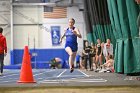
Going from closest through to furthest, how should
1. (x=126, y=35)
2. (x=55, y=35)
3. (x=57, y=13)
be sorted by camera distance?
1. (x=126, y=35)
2. (x=55, y=35)
3. (x=57, y=13)

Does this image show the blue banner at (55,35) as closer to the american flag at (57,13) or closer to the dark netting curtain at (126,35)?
the american flag at (57,13)

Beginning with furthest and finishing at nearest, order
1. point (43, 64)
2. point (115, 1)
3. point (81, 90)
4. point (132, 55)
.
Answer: point (43, 64) → point (115, 1) → point (132, 55) → point (81, 90)

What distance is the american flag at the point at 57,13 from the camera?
32.5m

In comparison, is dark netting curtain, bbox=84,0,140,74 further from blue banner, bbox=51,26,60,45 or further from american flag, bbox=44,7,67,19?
american flag, bbox=44,7,67,19

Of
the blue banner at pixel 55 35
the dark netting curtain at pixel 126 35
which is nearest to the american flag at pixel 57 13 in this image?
the blue banner at pixel 55 35

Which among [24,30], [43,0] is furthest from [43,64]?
[43,0]

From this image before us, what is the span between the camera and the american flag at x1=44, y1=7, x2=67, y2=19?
3247cm

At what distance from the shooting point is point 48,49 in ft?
107

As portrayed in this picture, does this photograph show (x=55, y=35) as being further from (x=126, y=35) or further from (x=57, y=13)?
(x=126, y=35)

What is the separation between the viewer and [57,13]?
3259cm

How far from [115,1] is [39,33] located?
20508 mm

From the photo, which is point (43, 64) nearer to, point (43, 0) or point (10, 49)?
point (10, 49)

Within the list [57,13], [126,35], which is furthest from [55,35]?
[126,35]

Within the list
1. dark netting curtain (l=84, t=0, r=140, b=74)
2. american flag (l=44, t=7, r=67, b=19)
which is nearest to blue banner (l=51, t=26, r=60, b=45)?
american flag (l=44, t=7, r=67, b=19)
